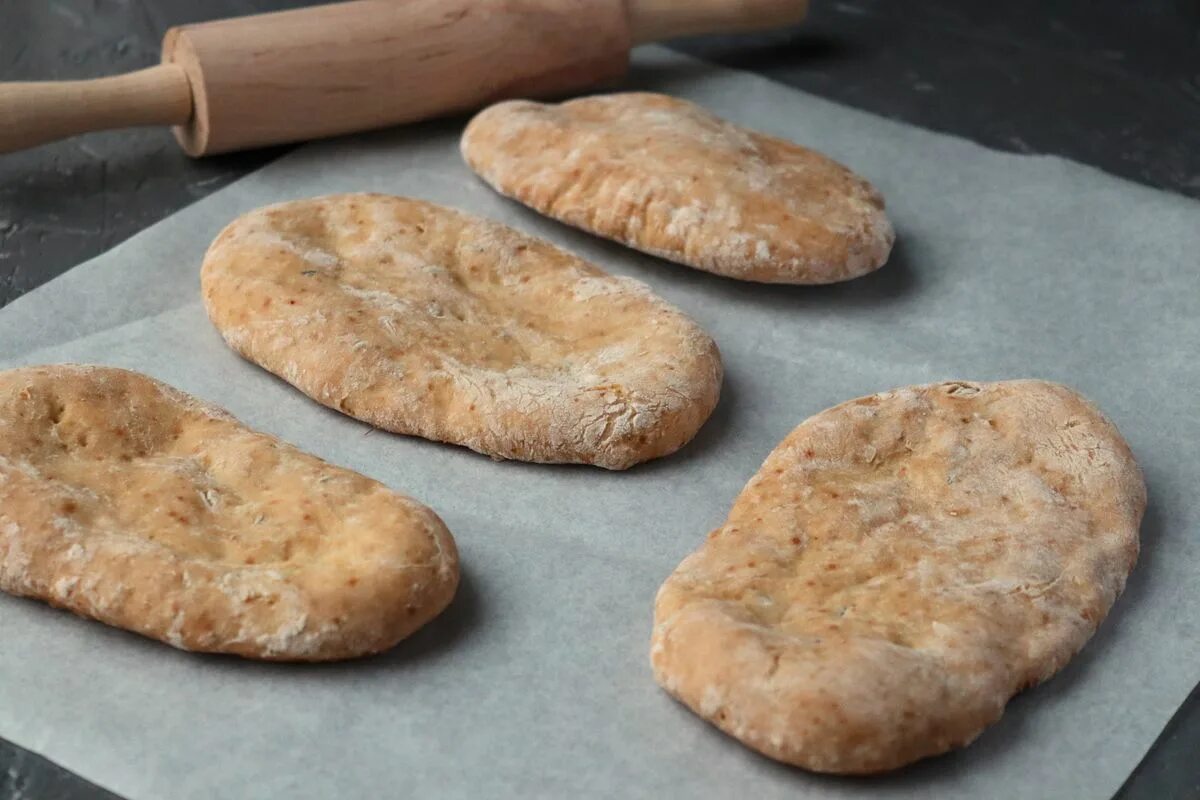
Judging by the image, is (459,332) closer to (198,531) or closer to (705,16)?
(198,531)

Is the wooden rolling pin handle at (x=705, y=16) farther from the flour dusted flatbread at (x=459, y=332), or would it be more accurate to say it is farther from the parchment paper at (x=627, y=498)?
the flour dusted flatbread at (x=459, y=332)

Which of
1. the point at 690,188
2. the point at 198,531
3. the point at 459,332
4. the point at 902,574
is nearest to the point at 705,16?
the point at 690,188

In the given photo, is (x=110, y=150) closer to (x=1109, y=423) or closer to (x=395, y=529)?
(x=395, y=529)

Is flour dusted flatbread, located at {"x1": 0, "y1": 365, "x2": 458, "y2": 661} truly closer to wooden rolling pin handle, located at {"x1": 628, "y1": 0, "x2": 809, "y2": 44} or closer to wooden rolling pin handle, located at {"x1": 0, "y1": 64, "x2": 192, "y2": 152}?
wooden rolling pin handle, located at {"x1": 0, "y1": 64, "x2": 192, "y2": 152}

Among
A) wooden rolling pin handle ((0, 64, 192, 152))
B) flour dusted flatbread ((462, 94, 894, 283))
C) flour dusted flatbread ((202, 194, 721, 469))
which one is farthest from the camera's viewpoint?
wooden rolling pin handle ((0, 64, 192, 152))

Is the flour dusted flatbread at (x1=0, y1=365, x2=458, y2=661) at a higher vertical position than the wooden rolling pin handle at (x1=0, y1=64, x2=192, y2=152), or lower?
lower

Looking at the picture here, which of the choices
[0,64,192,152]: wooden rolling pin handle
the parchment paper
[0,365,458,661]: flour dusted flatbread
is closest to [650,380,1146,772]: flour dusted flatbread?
the parchment paper
